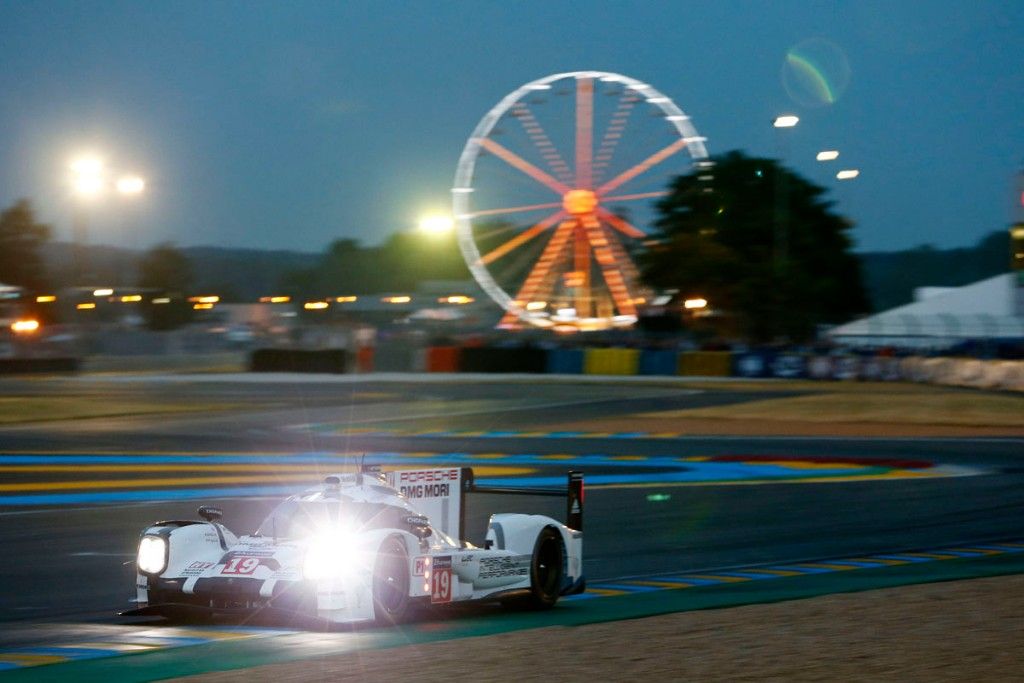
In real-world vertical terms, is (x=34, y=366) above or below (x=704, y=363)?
below

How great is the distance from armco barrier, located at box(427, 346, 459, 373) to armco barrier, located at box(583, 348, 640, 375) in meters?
5.04

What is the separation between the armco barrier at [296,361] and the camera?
52.2 m

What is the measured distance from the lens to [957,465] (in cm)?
2119

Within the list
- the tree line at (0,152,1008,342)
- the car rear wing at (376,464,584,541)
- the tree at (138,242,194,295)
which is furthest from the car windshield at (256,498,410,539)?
the tree at (138,242,194,295)

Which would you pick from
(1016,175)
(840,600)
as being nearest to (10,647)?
(840,600)

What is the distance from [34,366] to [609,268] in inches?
803

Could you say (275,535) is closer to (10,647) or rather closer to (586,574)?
(10,647)

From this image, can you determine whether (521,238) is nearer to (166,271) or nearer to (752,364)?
(752,364)

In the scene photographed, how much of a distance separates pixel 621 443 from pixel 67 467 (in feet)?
31.9

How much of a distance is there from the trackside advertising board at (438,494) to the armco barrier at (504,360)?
143 feet

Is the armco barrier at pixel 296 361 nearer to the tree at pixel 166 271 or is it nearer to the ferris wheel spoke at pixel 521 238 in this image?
the ferris wheel spoke at pixel 521 238

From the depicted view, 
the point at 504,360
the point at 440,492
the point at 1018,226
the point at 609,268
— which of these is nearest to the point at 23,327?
the point at 504,360

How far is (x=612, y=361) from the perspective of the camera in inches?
2073

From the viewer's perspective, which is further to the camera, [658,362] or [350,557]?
[658,362]
